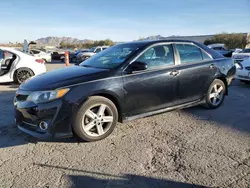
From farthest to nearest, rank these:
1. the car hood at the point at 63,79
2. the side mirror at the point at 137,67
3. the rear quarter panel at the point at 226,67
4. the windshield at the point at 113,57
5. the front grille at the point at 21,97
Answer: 1. the rear quarter panel at the point at 226,67
2. the windshield at the point at 113,57
3. the side mirror at the point at 137,67
4. the front grille at the point at 21,97
5. the car hood at the point at 63,79

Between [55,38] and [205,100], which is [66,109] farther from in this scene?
[55,38]

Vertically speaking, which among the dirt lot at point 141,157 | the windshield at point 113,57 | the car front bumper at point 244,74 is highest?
the windshield at point 113,57

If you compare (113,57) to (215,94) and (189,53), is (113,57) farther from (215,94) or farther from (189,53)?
(215,94)

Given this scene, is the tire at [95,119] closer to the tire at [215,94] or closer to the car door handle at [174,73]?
the car door handle at [174,73]

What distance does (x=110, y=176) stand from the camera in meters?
2.72

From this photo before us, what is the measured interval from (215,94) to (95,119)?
9.59 feet

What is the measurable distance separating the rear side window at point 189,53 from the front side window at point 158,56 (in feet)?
0.78

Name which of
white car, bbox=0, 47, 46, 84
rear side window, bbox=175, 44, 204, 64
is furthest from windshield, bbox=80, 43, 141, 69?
white car, bbox=0, 47, 46, 84

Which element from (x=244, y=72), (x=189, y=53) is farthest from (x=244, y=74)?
(x=189, y=53)

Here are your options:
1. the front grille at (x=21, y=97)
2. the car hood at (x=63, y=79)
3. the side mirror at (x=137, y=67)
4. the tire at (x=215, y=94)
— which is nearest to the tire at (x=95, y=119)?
the car hood at (x=63, y=79)

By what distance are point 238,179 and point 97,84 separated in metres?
2.19

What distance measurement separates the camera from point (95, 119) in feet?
11.8

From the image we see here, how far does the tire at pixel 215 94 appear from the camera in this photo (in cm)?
504

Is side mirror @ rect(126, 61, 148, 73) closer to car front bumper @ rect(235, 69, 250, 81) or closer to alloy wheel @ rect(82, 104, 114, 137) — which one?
alloy wheel @ rect(82, 104, 114, 137)
